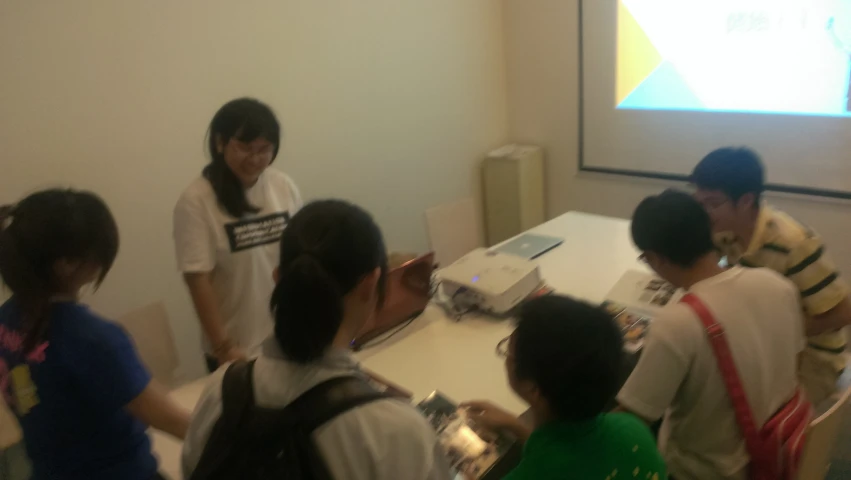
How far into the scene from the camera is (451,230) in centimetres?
286

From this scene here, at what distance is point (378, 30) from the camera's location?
3.11 meters

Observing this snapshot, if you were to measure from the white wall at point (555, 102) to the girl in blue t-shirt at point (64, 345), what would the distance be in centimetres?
294

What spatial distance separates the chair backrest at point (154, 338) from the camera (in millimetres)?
1932

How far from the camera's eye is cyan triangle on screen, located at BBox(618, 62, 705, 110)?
3168mm

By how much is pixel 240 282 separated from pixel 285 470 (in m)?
1.13

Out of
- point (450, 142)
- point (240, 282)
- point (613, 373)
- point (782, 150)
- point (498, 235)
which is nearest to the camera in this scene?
point (613, 373)

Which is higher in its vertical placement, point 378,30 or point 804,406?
point 378,30

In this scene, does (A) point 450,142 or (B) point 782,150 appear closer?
(B) point 782,150

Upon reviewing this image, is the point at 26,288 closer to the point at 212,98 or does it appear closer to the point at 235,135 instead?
the point at 235,135

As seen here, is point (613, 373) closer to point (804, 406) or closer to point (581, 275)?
point (804, 406)

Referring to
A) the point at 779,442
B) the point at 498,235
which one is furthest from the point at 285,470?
the point at 498,235

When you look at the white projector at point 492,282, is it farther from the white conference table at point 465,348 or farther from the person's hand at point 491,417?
the person's hand at point 491,417

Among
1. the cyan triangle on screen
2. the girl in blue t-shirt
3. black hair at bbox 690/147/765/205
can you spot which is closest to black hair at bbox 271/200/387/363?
the girl in blue t-shirt

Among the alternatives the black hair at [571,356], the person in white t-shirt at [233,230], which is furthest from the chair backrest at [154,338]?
the black hair at [571,356]
